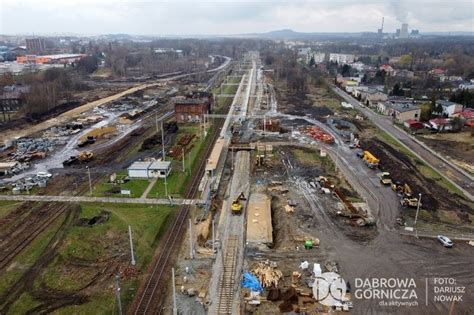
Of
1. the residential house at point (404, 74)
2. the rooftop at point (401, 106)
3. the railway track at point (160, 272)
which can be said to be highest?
the residential house at point (404, 74)

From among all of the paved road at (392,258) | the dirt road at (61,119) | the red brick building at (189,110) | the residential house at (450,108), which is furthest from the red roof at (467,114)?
the dirt road at (61,119)

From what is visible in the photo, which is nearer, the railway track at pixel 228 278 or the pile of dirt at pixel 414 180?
the railway track at pixel 228 278

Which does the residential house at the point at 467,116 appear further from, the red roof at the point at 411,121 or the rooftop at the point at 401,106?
the red roof at the point at 411,121

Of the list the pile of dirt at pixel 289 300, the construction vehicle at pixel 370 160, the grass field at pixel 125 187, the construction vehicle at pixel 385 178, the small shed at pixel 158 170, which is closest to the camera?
the pile of dirt at pixel 289 300

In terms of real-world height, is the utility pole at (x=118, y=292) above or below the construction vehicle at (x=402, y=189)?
below

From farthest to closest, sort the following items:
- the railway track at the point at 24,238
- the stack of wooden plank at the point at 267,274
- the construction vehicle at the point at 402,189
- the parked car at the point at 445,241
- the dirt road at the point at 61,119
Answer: the dirt road at the point at 61,119 → the construction vehicle at the point at 402,189 → the parked car at the point at 445,241 → the railway track at the point at 24,238 → the stack of wooden plank at the point at 267,274

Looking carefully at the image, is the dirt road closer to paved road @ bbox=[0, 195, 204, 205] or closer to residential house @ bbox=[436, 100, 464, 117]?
paved road @ bbox=[0, 195, 204, 205]

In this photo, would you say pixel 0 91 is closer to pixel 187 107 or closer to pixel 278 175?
pixel 187 107
